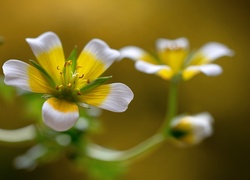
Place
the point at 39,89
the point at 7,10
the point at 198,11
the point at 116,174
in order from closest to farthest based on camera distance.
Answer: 1. the point at 39,89
2. the point at 116,174
3. the point at 7,10
4. the point at 198,11

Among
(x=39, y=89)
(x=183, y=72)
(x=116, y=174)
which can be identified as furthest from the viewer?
(x=116, y=174)

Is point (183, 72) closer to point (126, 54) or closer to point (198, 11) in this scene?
point (126, 54)

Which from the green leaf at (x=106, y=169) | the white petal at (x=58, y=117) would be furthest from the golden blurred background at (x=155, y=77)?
the white petal at (x=58, y=117)

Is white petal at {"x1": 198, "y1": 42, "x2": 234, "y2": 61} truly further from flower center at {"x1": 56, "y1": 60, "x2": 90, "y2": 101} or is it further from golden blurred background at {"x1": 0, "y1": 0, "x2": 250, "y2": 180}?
golden blurred background at {"x1": 0, "y1": 0, "x2": 250, "y2": 180}

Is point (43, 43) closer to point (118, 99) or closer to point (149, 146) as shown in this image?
point (118, 99)

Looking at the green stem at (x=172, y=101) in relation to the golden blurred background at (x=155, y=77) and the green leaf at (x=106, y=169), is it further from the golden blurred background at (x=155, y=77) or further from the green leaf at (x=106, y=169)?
the golden blurred background at (x=155, y=77)

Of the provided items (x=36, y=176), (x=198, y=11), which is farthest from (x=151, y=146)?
(x=198, y=11)
